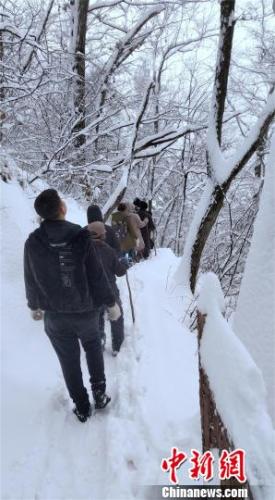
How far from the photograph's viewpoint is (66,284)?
271 centimetres

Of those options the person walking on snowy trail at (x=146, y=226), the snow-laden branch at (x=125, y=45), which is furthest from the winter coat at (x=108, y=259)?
the snow-laden branch at (x=125, y=45)

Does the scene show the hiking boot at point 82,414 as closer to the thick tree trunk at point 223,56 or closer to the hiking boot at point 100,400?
the hiking boot at point 100,400

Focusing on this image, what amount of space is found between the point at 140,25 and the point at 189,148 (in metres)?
8.27

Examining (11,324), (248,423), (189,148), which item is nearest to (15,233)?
(11,324)

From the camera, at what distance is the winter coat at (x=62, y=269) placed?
2639 mm

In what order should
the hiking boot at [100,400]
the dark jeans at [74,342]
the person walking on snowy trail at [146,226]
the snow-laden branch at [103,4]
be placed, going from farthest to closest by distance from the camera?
the snow-laden branch at [103,4]
the person walking on snowy trail at [146,226]
the hiking boot at [100,400]
the dark jeans at [74,342]

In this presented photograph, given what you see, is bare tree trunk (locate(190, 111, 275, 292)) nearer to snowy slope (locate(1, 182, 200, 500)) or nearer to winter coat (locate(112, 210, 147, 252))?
winter coat (locate(112, 210, 147, 252))

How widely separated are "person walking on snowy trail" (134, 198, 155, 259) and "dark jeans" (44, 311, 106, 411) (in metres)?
6.19

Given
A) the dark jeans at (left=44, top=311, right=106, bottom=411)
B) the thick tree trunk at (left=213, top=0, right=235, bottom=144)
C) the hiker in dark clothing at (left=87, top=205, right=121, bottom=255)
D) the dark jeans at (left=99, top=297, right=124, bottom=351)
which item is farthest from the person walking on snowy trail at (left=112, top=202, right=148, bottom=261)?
the dark jeans at (left=44, top=311, right=106, bottom=411)

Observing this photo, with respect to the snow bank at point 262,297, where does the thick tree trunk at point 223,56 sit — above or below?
above

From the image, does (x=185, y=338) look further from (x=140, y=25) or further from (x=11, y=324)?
(x=140, y=25)

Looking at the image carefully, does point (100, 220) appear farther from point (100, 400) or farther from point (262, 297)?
point (262, 297)

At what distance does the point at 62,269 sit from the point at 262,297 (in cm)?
155

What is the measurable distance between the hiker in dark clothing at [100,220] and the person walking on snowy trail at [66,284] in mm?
1255
